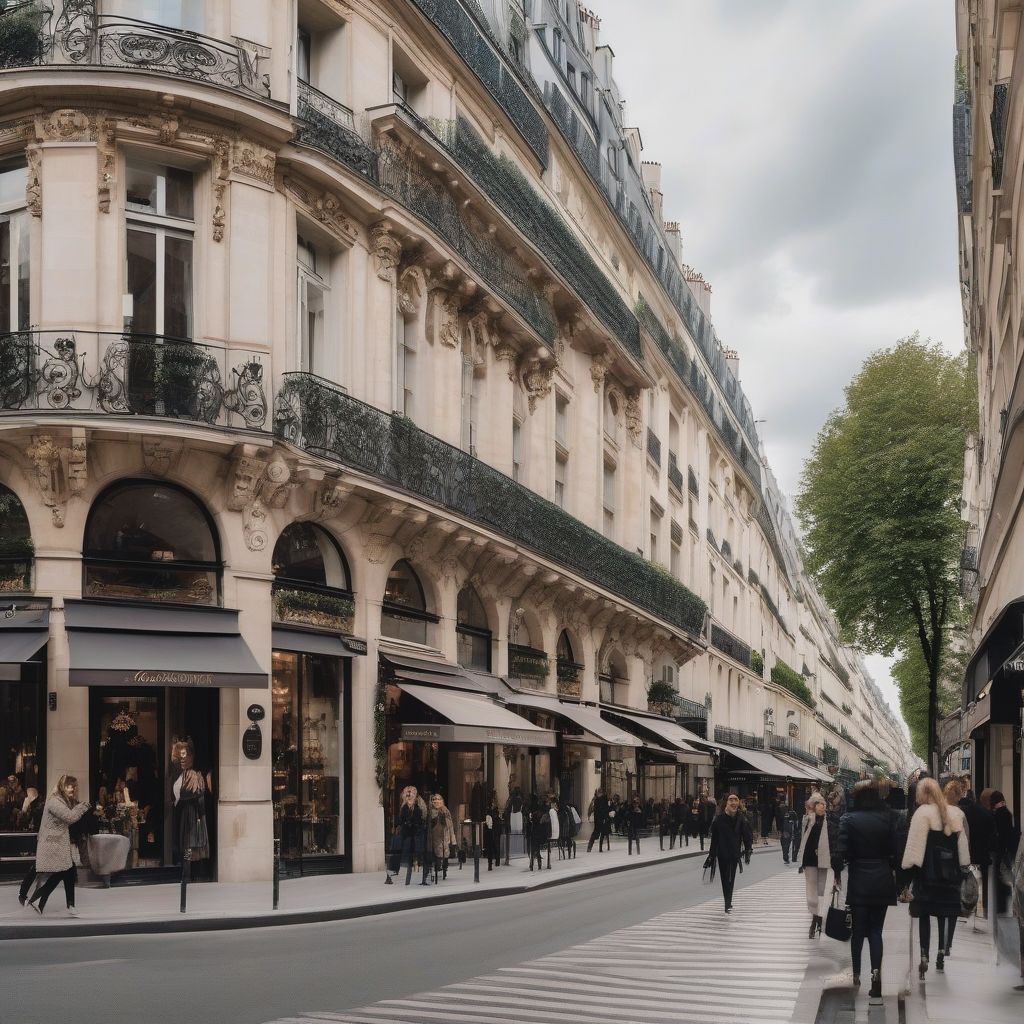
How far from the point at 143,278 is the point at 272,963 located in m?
11.9

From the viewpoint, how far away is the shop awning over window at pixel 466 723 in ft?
79.0

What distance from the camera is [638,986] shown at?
455 inches

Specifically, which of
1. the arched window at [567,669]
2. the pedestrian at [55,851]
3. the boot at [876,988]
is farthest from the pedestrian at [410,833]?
the arched window at [567,669]

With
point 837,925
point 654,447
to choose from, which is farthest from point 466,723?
point 654,447

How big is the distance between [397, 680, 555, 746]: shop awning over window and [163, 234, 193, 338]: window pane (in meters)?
7.04

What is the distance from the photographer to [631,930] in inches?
650

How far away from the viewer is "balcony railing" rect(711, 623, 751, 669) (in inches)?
2350

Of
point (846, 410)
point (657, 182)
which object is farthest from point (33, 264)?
point (657, 182)

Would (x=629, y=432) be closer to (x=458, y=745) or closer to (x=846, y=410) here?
(x=846, y=410)

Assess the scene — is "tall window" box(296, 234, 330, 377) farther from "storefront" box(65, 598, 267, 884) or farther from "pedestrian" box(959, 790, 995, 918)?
"pedestrian" box(959, 790, 995, 918)

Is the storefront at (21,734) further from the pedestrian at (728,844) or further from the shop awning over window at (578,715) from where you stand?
the shop awning over window at (578,715)

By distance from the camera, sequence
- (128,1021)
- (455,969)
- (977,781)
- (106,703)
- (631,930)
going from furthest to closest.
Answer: (977,781), (106,703), (631,930), (455,969), (128,1021)

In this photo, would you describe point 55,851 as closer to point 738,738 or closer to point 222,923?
point 222,923

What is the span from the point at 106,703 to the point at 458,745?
9819 mm
